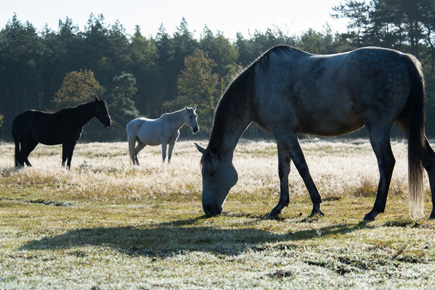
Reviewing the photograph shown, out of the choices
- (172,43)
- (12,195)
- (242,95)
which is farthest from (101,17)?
(242,95)

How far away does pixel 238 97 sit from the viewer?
29.5 feet

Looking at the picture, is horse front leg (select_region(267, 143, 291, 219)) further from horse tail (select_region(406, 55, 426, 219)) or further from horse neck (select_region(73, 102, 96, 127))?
horse neck (select_region(73, 102, 96, 127))

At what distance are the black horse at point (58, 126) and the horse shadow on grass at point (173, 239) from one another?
12.8m

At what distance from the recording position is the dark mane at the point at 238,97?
8938 millimetres

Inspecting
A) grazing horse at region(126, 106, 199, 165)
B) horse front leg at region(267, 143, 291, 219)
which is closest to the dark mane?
horse front leg at region(267, 143, 291, 219)

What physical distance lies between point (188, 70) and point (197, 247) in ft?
211

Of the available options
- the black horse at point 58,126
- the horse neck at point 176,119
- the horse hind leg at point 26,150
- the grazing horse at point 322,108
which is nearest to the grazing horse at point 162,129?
the horse neck at point 176,119

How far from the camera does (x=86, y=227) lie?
311 inches

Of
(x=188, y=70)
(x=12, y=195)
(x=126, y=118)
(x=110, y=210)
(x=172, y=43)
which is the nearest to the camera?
(x=110, y=210)

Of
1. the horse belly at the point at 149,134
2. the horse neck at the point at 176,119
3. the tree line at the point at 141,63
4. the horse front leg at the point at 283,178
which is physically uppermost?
the tree line at the point at 141,63

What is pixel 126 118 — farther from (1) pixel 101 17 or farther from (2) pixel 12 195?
(2) pixel 12 195

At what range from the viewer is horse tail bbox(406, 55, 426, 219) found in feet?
24.3

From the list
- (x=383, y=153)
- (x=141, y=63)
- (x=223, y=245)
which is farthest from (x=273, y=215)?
(x=141, y=63)

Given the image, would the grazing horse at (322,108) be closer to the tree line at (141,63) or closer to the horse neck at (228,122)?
the horse neck at (228,122)
